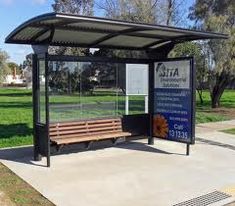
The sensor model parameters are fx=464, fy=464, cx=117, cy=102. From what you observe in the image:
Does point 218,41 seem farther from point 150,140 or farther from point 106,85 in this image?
point 106,85

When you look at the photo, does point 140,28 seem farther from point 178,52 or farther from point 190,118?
point 178,52

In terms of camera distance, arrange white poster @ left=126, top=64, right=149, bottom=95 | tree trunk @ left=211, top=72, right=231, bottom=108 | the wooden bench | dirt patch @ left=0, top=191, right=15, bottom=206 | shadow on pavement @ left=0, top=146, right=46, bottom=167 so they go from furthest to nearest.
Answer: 1. tree trunk @ left=211, top=72, right=231, bottom=108
2. white poster @ left=126, top=64, right=149, bottom=95
3. the wooden bench
4. shadow on pavement @ left=0, top=146, right=46, bottom=167
5. dirt patch @ left=0, top=191, right=15, bottom=206

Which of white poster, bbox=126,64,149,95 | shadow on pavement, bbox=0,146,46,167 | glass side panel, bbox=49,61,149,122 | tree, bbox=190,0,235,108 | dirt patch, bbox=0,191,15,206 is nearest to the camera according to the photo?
dirt patch, bbox=0,191,15,206

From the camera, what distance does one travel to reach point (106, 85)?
10.7m

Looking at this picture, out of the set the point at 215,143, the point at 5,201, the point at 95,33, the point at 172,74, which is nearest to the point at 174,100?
the point at 172,74

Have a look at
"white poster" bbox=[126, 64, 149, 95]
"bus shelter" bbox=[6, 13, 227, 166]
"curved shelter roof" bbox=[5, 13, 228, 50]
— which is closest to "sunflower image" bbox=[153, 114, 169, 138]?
"bus shelter" bbox=[6, 13, 227, 166]

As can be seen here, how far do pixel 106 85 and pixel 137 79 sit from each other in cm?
111

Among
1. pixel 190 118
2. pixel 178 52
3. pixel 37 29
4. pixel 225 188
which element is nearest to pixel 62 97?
pixel 37 29

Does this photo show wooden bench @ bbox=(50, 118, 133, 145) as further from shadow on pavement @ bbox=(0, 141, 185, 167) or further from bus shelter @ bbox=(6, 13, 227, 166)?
shadow on pavement @ bbox=(0, 141, 185, 167)

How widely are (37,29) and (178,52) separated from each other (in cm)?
1322

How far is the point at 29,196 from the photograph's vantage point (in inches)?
263

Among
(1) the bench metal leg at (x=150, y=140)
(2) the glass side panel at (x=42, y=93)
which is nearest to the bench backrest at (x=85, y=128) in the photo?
(2) the glass side panel at (x=42, y=93)

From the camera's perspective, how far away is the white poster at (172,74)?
378 inches

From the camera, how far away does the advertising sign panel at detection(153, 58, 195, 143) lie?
377 inches
